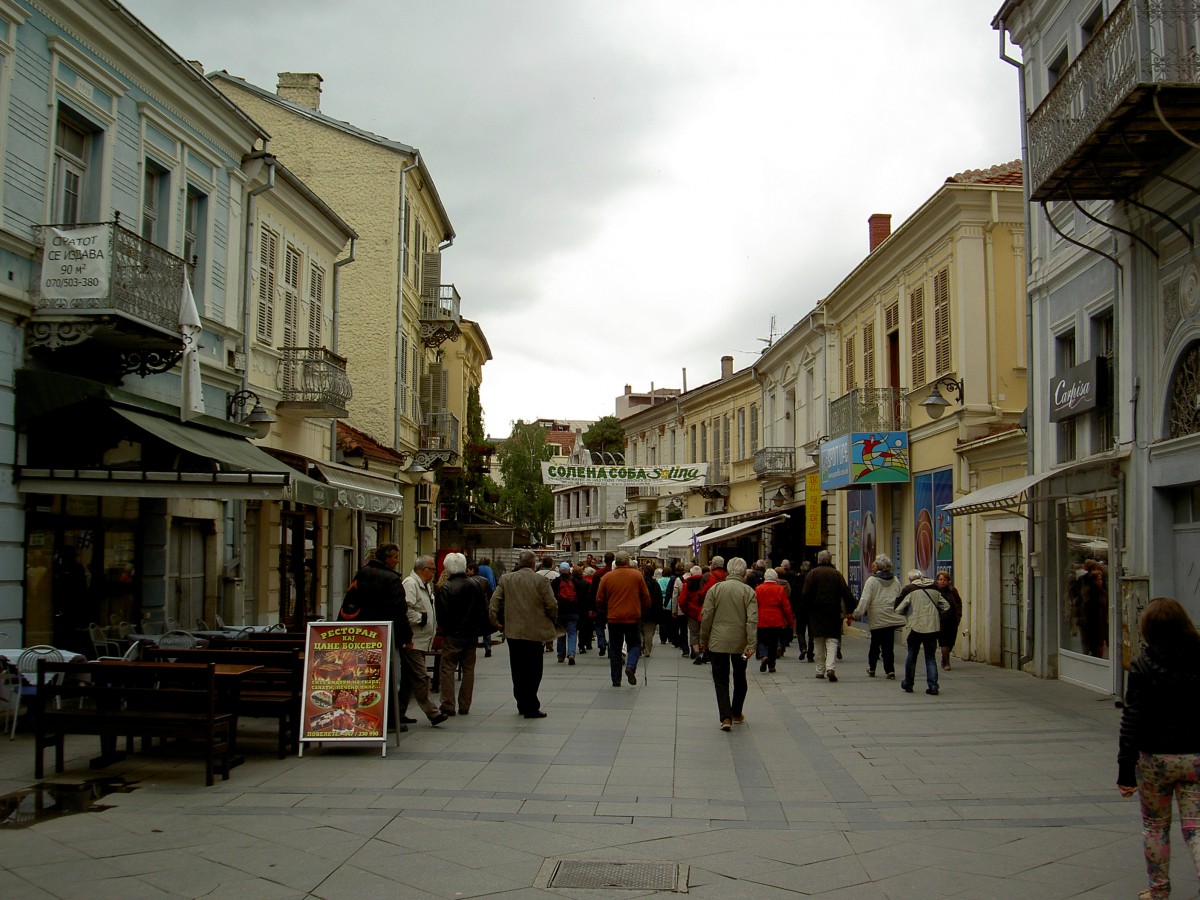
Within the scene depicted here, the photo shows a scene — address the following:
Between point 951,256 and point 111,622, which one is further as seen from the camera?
point 951,256

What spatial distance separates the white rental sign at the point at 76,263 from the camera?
37.2 feet

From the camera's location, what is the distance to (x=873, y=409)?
24.6 meters

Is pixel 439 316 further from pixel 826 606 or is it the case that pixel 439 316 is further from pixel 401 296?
pixel 826 606

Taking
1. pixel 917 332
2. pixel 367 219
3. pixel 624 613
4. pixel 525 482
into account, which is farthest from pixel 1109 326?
pixel 525 482

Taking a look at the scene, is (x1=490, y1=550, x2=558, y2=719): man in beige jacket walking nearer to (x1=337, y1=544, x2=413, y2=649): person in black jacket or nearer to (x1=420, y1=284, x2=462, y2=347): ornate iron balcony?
(x1=337, y1=544, x2=413, y2=649): person in black jacket

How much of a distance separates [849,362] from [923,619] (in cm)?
1485

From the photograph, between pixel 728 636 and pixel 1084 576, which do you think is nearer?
pixel 728 636

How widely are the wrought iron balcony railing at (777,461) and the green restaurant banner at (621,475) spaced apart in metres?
4.21

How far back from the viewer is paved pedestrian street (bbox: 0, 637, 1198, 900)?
5848 millimetres

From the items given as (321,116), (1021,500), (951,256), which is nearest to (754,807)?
(1021,500)

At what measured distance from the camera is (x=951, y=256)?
67.7 feet

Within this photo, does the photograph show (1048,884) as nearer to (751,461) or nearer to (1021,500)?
(1021,500)

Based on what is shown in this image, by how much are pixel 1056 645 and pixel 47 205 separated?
1397cm

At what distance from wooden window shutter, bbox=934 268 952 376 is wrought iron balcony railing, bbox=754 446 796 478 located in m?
11.7
